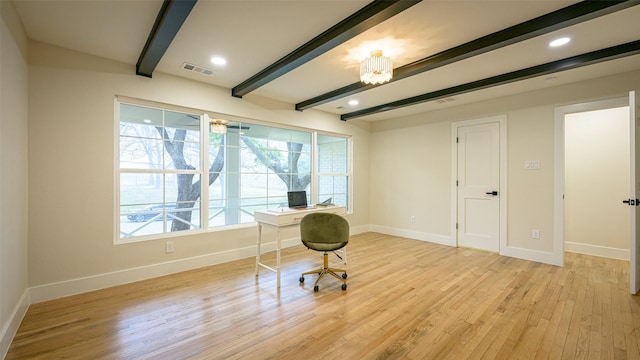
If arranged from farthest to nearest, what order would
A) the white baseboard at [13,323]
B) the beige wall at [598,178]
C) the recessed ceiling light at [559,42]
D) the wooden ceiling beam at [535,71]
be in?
the beige wall at [598,178]
the wooden ceiling beam at [535,71]
the recessed ceiling light at [559,42]
the white baseboard at [13,323]

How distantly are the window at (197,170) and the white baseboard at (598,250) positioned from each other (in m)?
4.11

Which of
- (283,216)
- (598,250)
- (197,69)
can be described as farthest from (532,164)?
(197,69)

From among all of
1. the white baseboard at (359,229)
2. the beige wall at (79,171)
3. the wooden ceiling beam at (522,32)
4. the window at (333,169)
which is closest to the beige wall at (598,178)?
the wooden ceiling beam at (522,32)

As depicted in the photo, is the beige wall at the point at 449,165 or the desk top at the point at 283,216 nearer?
the desk top at the point at 283,216

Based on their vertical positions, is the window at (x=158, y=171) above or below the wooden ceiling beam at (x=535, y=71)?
below

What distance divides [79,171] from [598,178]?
6.96 metres

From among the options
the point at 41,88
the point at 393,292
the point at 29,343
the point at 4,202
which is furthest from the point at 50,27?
the point at 393,292

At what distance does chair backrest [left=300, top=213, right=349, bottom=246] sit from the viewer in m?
3.16

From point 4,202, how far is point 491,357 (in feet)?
11.6

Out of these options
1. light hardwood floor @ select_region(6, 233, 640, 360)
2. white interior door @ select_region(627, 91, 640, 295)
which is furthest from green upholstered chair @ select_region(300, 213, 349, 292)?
white interior door @ select_region(627, 91, 640, 295)

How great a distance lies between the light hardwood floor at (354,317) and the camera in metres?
1.98

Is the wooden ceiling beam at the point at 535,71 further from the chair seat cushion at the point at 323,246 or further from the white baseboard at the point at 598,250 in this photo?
the white baseboard at the point at 598,250

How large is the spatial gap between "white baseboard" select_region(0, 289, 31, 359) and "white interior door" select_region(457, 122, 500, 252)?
5.45 m

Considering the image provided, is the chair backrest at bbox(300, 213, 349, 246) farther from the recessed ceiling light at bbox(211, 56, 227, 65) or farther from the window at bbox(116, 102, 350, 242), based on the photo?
the recessed ceiling light at bbox(211, 56, 227, 65)
